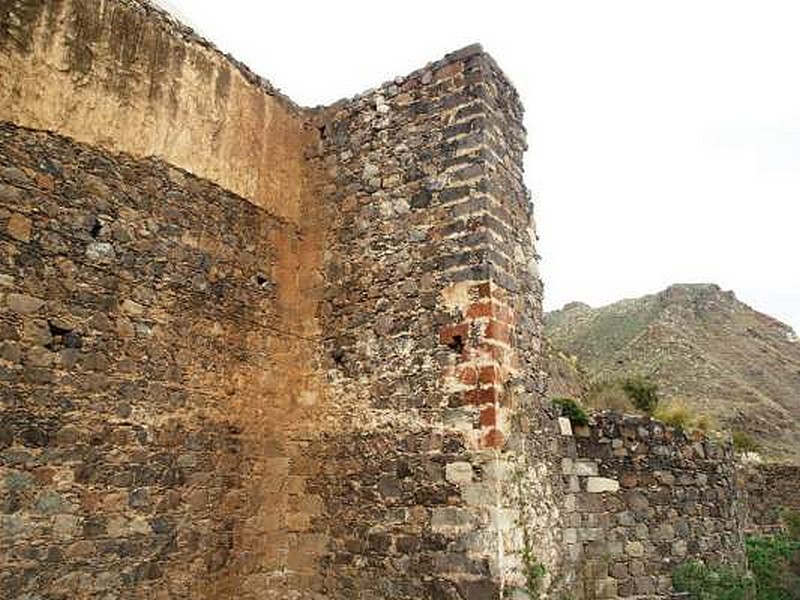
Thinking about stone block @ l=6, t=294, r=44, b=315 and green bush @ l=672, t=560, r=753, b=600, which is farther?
green bush @ l=672, t=560, r=753, b=600

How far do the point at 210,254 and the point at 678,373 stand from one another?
77.2 feet

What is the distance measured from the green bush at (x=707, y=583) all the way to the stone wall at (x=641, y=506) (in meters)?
0.10

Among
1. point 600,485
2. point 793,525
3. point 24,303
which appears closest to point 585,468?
point 600,485

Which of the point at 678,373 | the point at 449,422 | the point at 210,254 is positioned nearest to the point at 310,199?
the point at 210,254

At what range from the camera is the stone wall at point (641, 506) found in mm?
6738

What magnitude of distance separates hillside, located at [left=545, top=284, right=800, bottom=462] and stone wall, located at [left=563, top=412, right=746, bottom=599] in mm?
15359

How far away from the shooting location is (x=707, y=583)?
743cm

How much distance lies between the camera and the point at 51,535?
4535mm

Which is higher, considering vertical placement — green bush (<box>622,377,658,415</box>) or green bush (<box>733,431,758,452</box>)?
green bush (<box>622,377,658,415</box>)

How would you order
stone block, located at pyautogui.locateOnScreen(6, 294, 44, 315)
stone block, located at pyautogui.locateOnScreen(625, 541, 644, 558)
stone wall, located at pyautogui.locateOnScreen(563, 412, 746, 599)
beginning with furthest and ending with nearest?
stone block, located at pyautogui.locateOnScreen(625, 541, 644, 558)
stone wall, located at pyautogui.locateOnScreen(563, 412, 746, 599)
stone block, located at pyautogui.locateOnScreen(6, 294, 44, 315)

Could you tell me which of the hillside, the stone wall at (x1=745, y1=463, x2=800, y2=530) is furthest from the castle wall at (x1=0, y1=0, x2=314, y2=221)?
the hillside

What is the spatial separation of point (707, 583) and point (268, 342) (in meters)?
5.14

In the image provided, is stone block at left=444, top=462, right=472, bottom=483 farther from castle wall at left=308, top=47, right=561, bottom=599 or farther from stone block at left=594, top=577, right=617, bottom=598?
stone block at left=594, top=577, right=617, bottom=598

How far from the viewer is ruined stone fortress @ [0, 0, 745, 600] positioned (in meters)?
4.77
